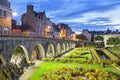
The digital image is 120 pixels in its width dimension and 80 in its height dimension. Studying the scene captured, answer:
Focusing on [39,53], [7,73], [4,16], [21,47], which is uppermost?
[4,16]

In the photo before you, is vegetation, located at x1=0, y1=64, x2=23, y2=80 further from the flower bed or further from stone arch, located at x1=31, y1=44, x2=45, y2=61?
stone arch, located at x1=31, y1=44, x2=45, y2=61

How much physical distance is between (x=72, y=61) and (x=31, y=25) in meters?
38.5

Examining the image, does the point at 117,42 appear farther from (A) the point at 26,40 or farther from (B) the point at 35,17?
(A) the point at 26,40

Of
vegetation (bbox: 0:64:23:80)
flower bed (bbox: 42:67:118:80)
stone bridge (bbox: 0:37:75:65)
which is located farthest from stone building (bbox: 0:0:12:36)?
flower bed (bbox: 42:67:118:80)

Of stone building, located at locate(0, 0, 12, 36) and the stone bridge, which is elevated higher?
stone building, located at locate(0, 0, 12, 36)

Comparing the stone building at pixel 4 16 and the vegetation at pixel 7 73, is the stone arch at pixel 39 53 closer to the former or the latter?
the stone building at pixel 4 16

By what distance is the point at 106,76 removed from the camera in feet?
106

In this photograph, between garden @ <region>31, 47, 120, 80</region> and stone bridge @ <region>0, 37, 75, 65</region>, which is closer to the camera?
garden @ <region>31, 47, 120, 80</region>

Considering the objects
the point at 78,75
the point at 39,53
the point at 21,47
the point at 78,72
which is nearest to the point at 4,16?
the point at 21,47

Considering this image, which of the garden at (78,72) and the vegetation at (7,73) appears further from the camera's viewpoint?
the vegetation at (7,73)

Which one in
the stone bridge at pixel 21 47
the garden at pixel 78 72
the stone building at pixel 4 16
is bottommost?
the garden at pixel 78 72

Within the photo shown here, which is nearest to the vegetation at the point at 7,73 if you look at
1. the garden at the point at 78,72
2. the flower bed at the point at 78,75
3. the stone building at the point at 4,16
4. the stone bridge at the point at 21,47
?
the stone bridge at the point at 21,47

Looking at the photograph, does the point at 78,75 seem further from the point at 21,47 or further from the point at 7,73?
the point at 21,47

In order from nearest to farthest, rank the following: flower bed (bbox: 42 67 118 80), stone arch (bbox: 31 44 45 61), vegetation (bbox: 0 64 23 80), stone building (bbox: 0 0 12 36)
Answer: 1. flower bed (bbox: 42 67 118 80)
2. vegetation (bbox: 0 64 23 80)
3. stone building (bbox: 0 0 12 36)
4. stone arch (bbox: 31 44 45 61)
